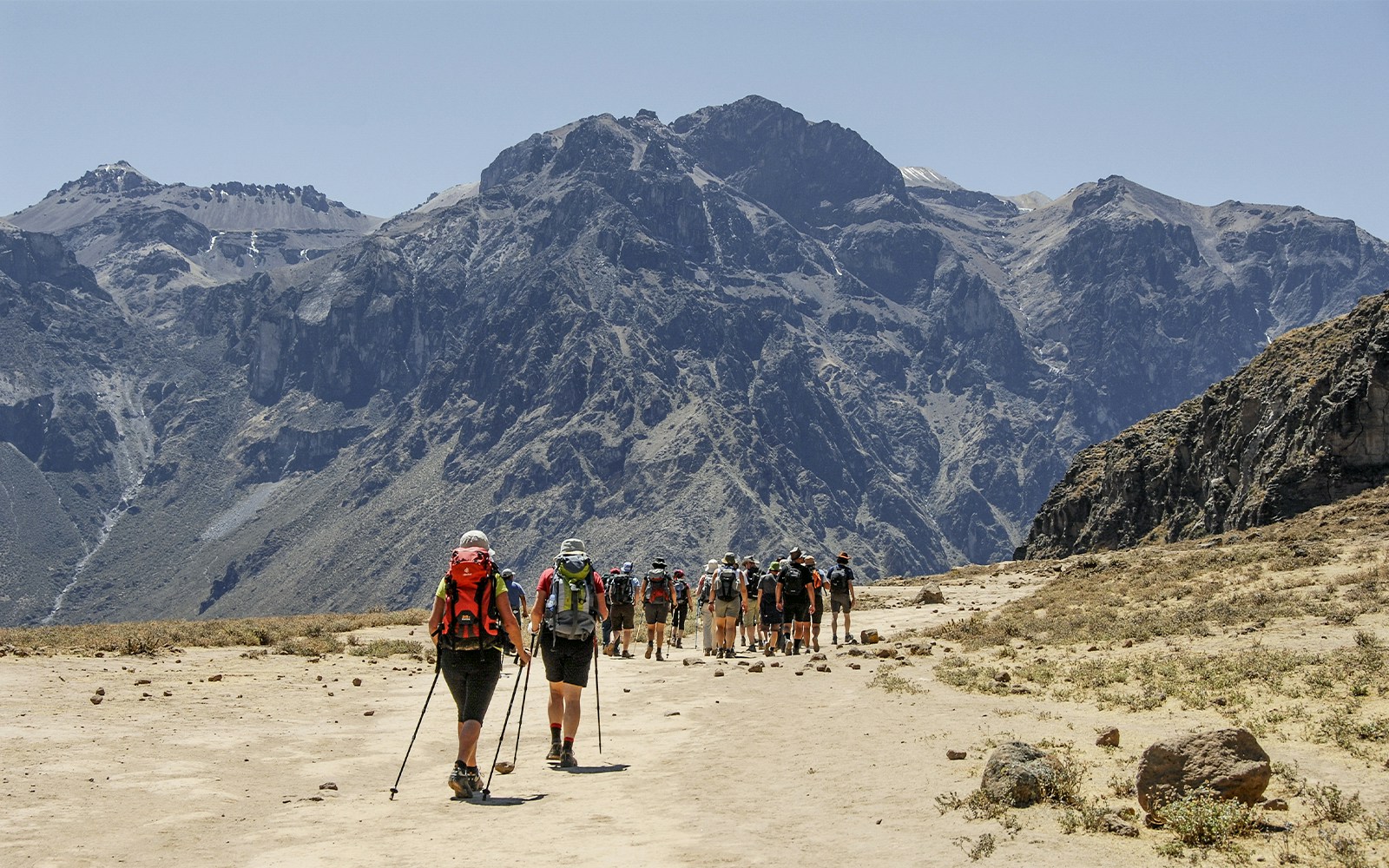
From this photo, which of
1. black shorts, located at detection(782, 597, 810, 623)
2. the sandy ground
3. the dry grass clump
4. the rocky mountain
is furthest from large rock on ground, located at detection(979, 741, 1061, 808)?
the rocky mountain

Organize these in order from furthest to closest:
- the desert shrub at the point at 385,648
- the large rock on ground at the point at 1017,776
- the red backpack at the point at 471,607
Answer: the desert shrub at the point at 385,648
the red backpack at the point at 471,607
the large rock on ground at the point at 1017,776

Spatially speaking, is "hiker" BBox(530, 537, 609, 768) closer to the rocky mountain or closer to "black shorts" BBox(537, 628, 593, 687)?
"black shorts" BBox(537, 628, 593, 687)

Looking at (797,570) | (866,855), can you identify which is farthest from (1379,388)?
(866,855)

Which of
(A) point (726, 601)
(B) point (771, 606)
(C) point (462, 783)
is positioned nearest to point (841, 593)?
(B) point (771, 606)

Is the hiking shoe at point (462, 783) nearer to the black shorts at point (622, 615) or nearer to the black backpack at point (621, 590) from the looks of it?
the black backpack at point (621, 590)

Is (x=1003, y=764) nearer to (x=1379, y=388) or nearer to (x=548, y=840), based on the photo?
(x=548, y=840)

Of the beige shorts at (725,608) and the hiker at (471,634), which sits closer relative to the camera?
the hiker at (471,634)

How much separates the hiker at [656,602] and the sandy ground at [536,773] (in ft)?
18.6

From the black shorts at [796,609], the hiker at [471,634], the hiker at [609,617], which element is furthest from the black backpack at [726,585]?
the hiker at [471,634]

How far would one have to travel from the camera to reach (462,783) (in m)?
14.2

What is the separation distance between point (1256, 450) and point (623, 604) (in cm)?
4044

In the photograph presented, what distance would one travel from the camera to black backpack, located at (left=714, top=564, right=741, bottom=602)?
29.3 metres

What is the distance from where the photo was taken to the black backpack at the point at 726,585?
29344 mm

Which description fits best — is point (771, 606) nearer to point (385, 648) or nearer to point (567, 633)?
point (385, 648)
